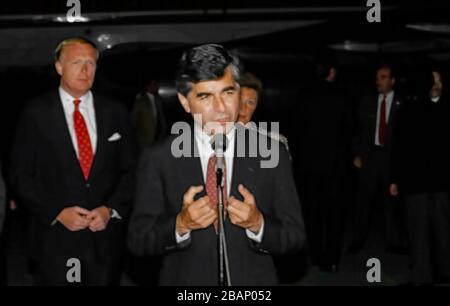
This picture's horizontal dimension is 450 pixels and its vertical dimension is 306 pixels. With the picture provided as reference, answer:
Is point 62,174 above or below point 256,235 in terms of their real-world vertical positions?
above

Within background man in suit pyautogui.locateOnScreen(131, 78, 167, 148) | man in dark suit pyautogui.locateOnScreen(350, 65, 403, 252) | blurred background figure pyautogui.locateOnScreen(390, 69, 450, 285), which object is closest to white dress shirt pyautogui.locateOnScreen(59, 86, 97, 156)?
blurred background figure pyautogui.locateOnScreen(390, 69, 450, 285)

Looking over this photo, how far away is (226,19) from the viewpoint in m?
16.2

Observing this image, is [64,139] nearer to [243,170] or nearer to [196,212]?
[243,170]

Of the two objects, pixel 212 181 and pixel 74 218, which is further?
pixel 74 218

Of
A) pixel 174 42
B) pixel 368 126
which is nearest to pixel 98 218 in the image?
pixel 368 126

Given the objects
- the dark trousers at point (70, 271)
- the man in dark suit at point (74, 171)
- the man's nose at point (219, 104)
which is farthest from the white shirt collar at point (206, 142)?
the dark trousers at point (70, 271)

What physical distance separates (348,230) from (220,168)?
6.83 meters

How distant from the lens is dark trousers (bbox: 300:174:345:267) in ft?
20.8

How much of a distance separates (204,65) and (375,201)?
16.5ft

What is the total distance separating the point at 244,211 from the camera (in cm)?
222

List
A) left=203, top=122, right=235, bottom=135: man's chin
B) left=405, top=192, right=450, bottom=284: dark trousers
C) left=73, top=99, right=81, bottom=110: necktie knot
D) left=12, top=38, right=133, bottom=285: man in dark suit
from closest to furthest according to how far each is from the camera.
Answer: left=203, top=122, right=235, bottom=135: man's chin → left=12, top=38, right=133, bottom=285: man in dark suit → left=73, top=99, right=81, bottom=110: necktie knot → left=405, top=192, right=450, bottom=284: dark trousers

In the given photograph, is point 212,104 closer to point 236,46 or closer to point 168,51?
point 236,46

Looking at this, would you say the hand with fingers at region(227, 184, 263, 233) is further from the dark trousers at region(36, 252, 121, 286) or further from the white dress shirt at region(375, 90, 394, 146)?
the white dress shirt at region(375, 90, 394, 146)

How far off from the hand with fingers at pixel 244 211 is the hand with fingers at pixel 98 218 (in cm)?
157
